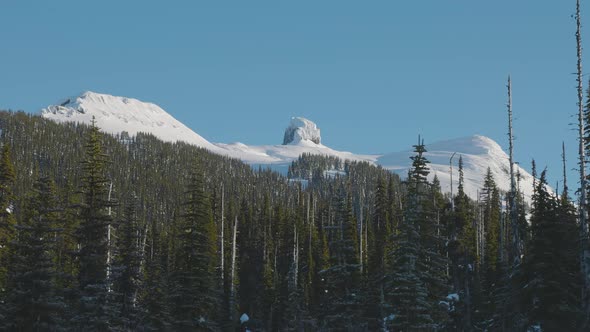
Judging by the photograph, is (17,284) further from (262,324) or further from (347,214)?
(262,324)

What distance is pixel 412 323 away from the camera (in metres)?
36.5

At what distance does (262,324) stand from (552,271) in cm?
4120

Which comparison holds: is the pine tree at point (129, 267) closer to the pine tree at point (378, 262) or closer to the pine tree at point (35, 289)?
the pine tree at point (35, 289)

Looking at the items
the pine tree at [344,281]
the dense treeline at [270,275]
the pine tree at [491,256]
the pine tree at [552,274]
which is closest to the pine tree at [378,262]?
the dense treeline at [270,275]

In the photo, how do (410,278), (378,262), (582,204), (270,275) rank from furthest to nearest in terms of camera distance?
(270,275) < (378,262) < (410,278) < (582,204)

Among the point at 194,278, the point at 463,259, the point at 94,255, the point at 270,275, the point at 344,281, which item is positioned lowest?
the point at 194,278

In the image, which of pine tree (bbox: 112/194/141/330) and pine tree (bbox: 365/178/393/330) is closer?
pine tree (bbox: 112/194/141/330)

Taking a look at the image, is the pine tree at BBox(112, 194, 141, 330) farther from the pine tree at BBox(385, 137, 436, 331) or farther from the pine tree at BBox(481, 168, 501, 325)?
the pine tree at BBox(481, 168, 501, 325)

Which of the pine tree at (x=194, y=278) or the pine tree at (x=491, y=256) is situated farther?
the pine tree at (x=491, y=256)

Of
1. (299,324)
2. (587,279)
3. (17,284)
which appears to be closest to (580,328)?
(587,279)

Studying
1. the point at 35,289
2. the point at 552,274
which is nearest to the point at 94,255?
the point at 35,289

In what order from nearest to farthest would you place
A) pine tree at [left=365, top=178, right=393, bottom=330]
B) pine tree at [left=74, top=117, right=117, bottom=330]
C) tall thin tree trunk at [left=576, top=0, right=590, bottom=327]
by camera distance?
1. tall thin tree trunk at [left=576, top=0, right=590, bottom=327]
2. pine tree at [left=74, top=117, right=117, bottom=330]
3. pine tree at [left=365, top=178, right=393, bottom=330]

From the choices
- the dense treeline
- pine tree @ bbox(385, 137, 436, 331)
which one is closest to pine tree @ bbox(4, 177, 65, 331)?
the dense treeline

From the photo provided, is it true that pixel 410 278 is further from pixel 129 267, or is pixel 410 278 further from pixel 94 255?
pixel 129 267
